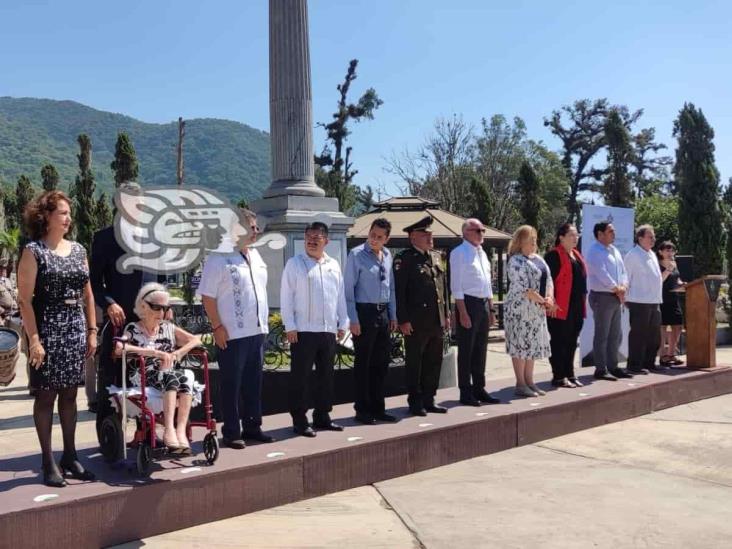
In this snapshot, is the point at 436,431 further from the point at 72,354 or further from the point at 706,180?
the point at 706,180

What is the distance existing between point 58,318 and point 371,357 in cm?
257

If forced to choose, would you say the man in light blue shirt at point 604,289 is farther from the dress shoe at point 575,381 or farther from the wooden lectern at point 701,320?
the wooden lectern at point 701,320

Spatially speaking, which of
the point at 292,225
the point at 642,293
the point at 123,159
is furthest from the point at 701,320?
the point at 123,159

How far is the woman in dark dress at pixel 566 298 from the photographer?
24.8 ft

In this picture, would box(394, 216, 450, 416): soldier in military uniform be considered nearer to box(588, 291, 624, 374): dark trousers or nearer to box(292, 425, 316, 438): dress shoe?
box(292, 425, 316, 438): dress shoe

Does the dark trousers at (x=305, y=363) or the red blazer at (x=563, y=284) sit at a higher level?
the red blazer at (x=563, y=284)

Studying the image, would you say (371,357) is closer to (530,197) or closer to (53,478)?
(53,478)

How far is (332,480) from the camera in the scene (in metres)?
5.02

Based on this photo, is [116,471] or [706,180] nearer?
[116,471]

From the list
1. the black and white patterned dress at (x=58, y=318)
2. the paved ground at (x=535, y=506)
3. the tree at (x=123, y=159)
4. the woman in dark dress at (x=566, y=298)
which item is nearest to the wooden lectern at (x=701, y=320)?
the woman in dark dress at (x=566, y=298)

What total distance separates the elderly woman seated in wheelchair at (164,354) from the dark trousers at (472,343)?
2.69m

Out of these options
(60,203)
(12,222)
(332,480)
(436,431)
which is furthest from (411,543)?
(12,222)

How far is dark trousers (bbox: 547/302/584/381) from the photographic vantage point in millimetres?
7650

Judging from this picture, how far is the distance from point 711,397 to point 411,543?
6.06 m
